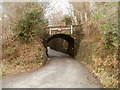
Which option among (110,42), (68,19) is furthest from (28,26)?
(68,19)

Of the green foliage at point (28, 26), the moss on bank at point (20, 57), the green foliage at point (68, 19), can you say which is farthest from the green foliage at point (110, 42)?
the green foliage at point (68, 19)

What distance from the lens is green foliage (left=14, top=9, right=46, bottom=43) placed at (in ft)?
38.5

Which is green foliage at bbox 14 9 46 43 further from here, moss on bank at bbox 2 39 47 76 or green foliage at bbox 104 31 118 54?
green foliage at bbox 104 31 118 54

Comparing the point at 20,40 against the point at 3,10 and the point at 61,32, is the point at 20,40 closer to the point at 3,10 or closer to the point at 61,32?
the point at 3,10

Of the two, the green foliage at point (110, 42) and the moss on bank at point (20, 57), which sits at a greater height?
the green foliage at point (110, 42)

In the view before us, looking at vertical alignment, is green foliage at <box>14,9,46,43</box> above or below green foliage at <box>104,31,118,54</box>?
above

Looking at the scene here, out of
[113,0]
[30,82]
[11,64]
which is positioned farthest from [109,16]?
[11,64]

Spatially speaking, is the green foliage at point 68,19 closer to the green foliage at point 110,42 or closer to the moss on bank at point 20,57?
the moss on bank at point 20,57

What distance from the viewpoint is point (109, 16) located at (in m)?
7.65

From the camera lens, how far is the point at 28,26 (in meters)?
12.0

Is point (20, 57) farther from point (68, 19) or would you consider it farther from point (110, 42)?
point (68, 19)

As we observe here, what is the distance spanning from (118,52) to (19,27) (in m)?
9.04

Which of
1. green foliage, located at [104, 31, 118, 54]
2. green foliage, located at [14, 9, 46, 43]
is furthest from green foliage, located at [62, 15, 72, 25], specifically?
green foliage, located at [104, 31, 118, 54]

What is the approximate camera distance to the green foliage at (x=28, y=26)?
1173 cm
